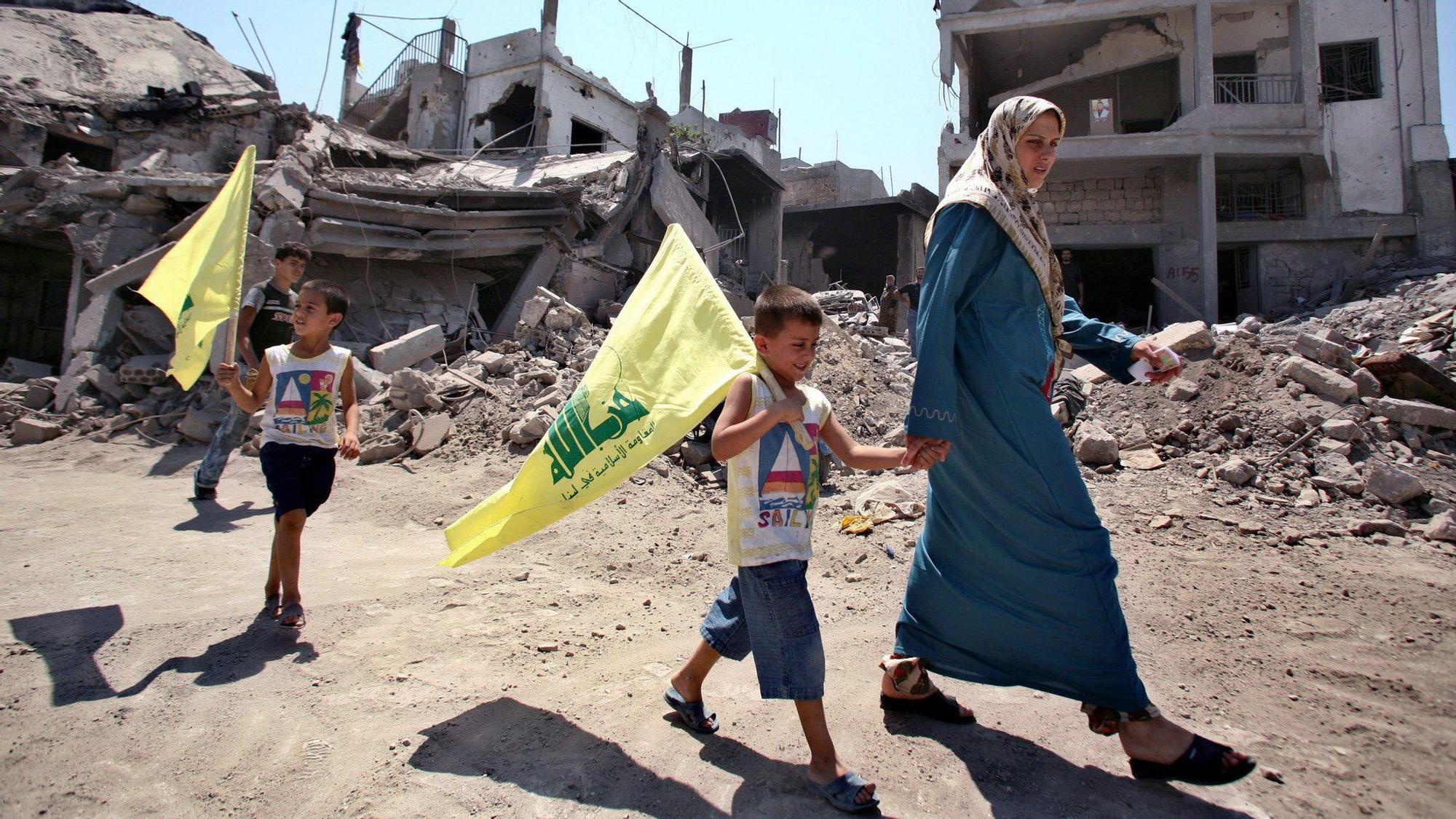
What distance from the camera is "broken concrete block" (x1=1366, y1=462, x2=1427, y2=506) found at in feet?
14.8

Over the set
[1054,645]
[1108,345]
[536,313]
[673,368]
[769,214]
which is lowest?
[1054,645]

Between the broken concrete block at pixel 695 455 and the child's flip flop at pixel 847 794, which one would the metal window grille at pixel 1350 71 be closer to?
the broken concrete block at pixel 695 455

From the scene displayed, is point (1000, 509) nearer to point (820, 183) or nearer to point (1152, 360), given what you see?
point (1152, 360)

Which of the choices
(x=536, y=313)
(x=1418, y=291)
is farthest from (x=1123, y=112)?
(x=536, y=313)

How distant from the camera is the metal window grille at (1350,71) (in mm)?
15312

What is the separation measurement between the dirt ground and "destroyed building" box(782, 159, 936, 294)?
17.9m

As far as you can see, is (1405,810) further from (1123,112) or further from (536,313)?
(1123,112)

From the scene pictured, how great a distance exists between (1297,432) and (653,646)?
5044mm

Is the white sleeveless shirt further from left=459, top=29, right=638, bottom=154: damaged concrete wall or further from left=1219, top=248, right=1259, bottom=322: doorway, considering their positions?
left=1219, top=248, right=1259, bottom=322: doorway

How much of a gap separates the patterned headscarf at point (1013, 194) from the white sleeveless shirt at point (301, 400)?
2397 millimetres

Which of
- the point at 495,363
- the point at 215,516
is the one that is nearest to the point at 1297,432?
the point at 495,363

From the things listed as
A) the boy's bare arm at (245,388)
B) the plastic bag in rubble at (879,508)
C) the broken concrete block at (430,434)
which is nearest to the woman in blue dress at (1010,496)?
the plastic bag in rubble at (879,508)

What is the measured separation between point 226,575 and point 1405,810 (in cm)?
438

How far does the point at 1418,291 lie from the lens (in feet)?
38.4
